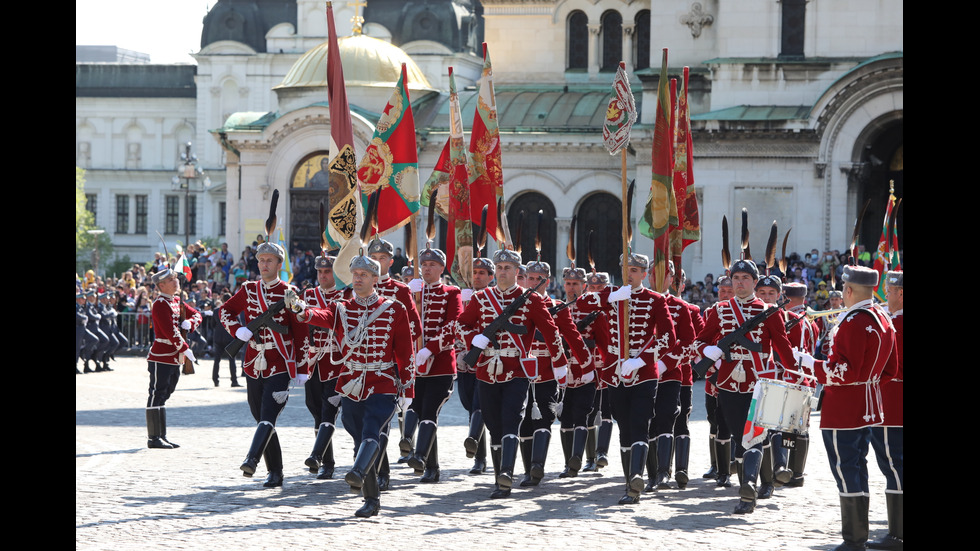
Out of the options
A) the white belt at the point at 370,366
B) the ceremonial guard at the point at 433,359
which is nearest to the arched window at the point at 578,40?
the ceremonial guard at the point at 433,359

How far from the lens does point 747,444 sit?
11.6 m

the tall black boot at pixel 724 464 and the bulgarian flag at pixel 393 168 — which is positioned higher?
the bulgarian flag at pixel 393 168

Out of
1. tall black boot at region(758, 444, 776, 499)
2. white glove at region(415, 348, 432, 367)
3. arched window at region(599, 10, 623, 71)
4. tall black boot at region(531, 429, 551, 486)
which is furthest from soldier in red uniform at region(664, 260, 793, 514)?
arched window at region(599, 10, 623, 71)

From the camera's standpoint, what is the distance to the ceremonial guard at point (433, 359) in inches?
523

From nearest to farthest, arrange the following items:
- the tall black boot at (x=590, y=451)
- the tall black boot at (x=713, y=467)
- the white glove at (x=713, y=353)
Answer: the white glove at (x=713, y=353), the tall black boot at (x=713, y=467), the tall black boot at (x=590, y=451)

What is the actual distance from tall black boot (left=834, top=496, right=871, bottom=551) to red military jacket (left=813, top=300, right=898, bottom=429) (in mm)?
482

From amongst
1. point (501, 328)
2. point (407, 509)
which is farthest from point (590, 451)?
point (407, 509)

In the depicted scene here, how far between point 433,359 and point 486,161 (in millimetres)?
4129

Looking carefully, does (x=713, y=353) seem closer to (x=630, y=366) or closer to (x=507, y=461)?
(x=630, y=366)

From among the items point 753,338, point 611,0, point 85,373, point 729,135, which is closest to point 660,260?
point 753,338

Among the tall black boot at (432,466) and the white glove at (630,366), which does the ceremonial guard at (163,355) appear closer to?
the tall black boot at (432,466)

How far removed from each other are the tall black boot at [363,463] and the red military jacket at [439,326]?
Result: 232cm

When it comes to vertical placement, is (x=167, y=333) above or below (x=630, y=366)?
above

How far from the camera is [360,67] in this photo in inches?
1603
